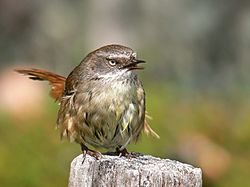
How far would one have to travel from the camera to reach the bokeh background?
7.58 m

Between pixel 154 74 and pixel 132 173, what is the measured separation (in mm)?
9781

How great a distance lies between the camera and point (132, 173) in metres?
4.07

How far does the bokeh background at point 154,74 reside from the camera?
7.58 metres

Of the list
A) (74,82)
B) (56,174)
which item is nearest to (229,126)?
(56,174)

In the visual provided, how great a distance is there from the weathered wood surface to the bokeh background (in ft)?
9.52

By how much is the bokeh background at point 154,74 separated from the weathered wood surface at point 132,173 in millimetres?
2902

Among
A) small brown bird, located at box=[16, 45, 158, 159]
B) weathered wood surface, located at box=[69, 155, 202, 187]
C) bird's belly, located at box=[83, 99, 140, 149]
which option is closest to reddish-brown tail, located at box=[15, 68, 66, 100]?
small brown bird, located at box=[16, 45, 158, 159]

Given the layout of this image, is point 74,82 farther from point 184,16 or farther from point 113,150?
point 184,16

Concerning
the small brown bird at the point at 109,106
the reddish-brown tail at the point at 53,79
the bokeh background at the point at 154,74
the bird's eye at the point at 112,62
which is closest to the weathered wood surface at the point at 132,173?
the small brown bird at the point at 109,106

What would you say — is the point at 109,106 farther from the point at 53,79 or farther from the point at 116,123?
the point at 53,79

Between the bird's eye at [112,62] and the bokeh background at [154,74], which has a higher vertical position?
the bird's eye at [112,62]

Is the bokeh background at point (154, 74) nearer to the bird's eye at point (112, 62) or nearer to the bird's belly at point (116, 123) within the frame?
the bird's belly at point (116, 123)

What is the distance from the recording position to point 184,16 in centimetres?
1769

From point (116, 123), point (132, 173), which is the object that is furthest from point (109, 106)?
point (132, 173)
